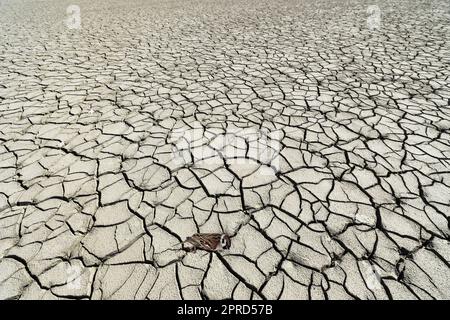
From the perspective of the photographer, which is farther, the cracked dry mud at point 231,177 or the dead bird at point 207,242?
the dead bird at point 207,242

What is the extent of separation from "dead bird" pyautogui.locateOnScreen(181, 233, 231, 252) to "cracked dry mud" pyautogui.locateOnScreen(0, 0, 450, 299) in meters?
0.05

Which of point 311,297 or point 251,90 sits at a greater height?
point 251,90

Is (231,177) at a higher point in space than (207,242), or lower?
higher

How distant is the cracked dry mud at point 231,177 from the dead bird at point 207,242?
0.05 meters

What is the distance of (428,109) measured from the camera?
2.70 m

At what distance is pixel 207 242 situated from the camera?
1571 mm

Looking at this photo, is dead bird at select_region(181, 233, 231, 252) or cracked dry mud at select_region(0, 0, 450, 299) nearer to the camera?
cracked dry mud at select_region(0, 0, 450, 299)

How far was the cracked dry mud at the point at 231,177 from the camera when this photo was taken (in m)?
1.41

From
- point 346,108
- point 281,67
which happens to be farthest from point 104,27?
point 346,108

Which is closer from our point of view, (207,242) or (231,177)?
(207,242)

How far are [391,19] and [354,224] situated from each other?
651 cm

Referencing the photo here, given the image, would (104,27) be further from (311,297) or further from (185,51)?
(311,297)

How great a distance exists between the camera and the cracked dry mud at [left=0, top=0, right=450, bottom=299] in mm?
1409

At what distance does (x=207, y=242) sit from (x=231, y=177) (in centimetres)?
59
